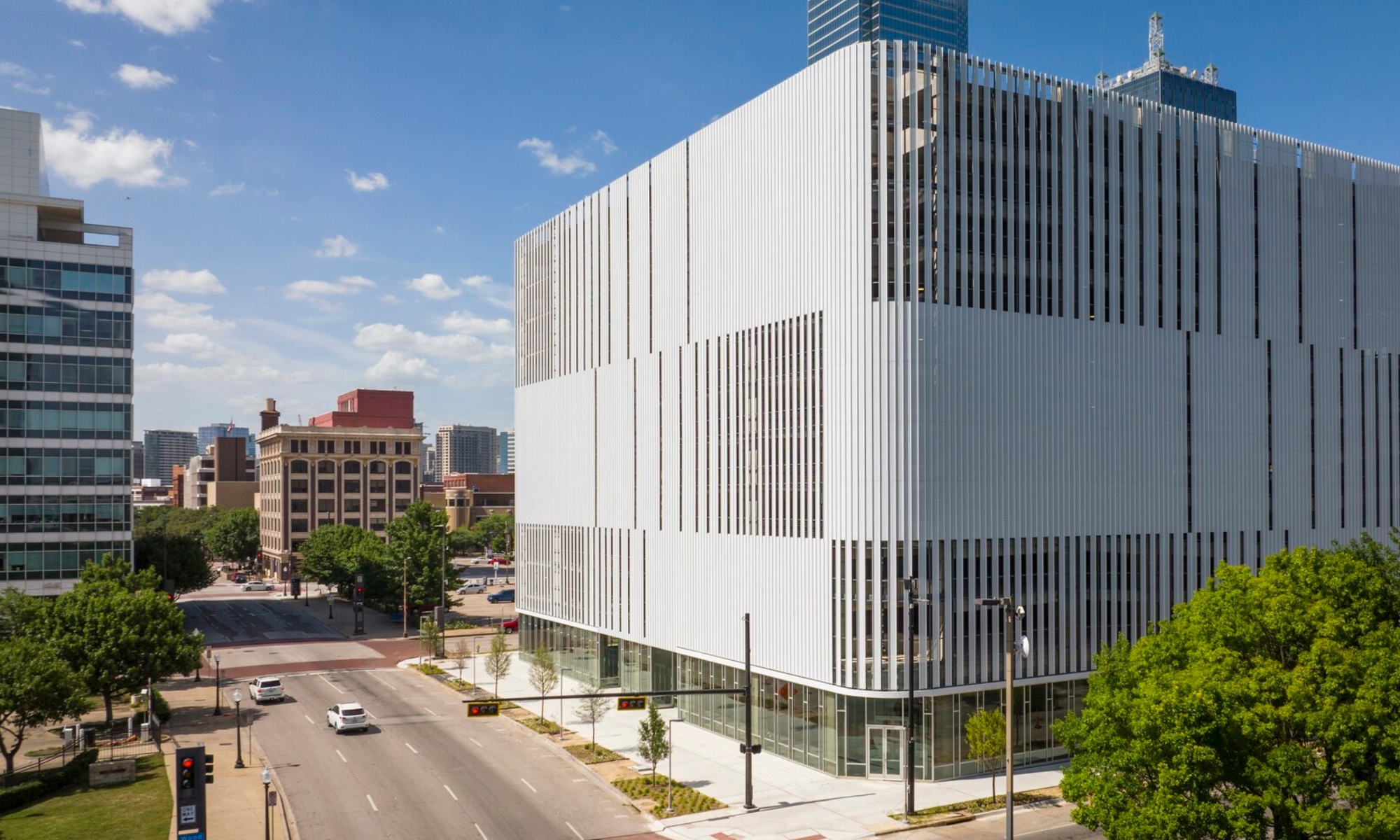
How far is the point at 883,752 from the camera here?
4606cm

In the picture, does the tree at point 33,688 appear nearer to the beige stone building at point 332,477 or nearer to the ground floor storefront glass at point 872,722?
the ground floor storefront glass at point 872,722

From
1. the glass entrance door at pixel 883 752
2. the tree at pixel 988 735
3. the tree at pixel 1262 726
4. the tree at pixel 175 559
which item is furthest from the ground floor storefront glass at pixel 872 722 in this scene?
the tree at pixel 175 559

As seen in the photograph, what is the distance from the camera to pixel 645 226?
65375 mm

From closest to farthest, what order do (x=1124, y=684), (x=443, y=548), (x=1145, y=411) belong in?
(x=1124, y=684) < (x=1145, y=411) < (x=443, y=548)

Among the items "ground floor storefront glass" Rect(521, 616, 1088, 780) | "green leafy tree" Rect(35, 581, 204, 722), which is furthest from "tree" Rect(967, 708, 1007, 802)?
"green leafy tree" Rect(35, 581, 204, 722)

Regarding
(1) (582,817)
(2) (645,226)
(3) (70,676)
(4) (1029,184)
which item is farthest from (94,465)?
(4) (1029,184)

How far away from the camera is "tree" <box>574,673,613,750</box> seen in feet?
173

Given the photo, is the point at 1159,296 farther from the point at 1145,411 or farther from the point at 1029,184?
the point at 1029,184

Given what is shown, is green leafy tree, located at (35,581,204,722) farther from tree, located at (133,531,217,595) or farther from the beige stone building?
the beige stone building

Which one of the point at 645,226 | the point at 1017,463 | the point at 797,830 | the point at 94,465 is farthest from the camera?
the point at 94,465

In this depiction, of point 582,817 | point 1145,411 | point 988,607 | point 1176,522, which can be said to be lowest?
point 582,817

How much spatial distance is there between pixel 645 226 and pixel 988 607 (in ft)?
107

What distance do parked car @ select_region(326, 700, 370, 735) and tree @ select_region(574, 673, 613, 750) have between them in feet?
39.3

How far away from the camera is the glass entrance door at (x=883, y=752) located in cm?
4603
